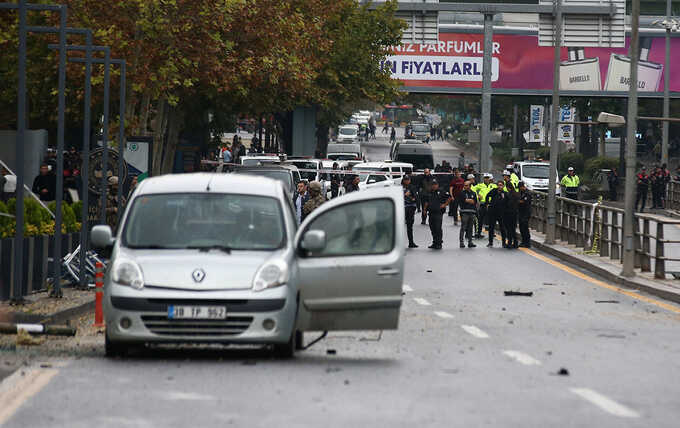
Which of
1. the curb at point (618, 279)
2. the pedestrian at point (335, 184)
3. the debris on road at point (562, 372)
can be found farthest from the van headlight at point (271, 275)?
the pedestrian at point (335, 184)

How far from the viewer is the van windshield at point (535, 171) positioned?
193 ft

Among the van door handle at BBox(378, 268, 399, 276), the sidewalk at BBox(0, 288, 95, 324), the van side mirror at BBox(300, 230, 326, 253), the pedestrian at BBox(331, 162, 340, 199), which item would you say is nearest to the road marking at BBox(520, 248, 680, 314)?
the sidewalk at BBox(0, 288, 95, 324)

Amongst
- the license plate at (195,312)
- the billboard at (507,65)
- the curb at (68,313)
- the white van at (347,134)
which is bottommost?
the curb at (68,313)

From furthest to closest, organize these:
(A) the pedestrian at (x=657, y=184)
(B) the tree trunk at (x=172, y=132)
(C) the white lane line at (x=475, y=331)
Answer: (A) the pedestrian at (x=657, y=184) → (B) the tree trunk at (x=172, y=132) → (C) the white lane line at (x=475, y=331)

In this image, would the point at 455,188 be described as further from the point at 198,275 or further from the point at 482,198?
the point at 198,275

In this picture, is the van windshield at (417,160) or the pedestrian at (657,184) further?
the van windshield at (417,160)

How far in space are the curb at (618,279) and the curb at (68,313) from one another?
8.84m

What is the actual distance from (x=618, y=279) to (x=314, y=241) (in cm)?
1390

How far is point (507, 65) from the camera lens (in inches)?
2469

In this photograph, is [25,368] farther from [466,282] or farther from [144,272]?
[466,282]

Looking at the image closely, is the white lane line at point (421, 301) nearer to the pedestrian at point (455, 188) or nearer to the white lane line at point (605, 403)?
the white lane line at point (605, 403)

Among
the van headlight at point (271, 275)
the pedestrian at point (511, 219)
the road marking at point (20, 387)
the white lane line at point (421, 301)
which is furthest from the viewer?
the pedestrian at point (511, 219)

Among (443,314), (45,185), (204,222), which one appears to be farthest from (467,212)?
(204,222)

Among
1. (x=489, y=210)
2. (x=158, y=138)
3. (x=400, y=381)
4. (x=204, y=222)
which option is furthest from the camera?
(x=158, y=138)
